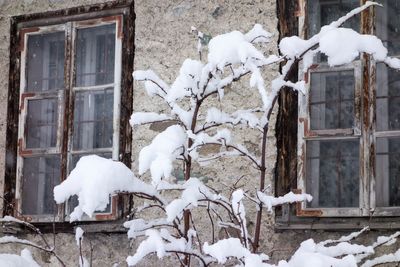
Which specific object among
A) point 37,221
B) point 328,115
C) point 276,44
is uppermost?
point 276,44

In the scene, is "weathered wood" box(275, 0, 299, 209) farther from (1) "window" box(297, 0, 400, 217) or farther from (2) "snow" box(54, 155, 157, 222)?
(2) "snow" box(54, 155, 157, 222)

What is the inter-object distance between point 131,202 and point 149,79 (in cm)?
127

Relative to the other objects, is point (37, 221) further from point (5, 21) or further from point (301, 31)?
point (301, 31)

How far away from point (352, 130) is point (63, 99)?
1879 mm

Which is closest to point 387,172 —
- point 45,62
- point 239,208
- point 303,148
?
point 303,148

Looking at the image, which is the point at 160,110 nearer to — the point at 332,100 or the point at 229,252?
the point at 332,100

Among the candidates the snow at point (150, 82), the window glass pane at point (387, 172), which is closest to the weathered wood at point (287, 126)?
the window glass pane at point (387, 172)

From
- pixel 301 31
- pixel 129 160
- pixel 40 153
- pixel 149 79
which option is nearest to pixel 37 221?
pixel 40 153

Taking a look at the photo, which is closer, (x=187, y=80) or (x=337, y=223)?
(x=187, y=80)

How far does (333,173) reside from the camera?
3.92 meters

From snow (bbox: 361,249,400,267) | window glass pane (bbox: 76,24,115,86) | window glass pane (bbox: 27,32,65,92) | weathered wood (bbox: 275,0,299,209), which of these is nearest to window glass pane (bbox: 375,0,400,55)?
weathered wood (bbox: 275,0,299,209)

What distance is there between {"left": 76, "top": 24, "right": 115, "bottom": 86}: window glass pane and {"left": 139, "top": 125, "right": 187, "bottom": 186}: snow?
5.94 feet

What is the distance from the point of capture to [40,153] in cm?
467

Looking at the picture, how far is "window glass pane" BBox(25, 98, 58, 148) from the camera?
15.5 ft
